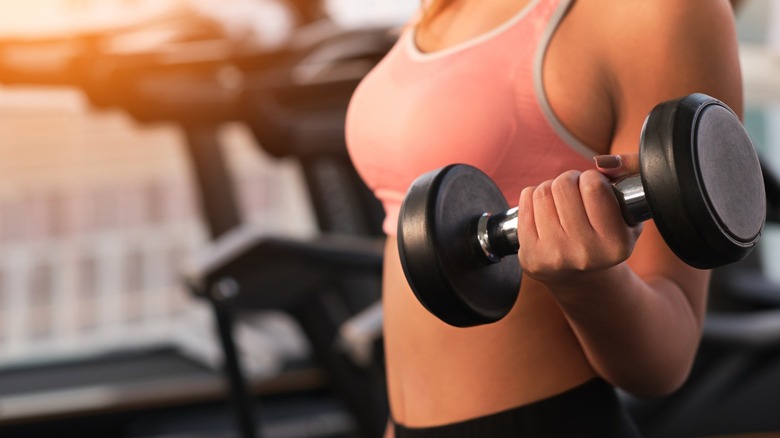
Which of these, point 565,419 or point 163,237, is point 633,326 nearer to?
point 565,419

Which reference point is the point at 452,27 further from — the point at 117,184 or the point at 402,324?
the point at 117,184

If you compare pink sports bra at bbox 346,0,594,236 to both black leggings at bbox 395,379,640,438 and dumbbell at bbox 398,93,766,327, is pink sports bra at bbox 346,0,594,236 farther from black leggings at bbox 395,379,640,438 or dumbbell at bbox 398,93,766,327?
black leggings at bbox 395,379,640,438

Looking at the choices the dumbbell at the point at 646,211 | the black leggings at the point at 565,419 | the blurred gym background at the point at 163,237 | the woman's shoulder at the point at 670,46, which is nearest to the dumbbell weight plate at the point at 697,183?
the dumbbell at the point at 646,211

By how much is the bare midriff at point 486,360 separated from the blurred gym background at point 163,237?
0.73 metres

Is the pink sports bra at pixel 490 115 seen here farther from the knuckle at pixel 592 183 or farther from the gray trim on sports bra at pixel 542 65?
the knuckle at pixel 592 183

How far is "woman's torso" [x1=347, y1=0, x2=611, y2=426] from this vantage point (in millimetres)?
644

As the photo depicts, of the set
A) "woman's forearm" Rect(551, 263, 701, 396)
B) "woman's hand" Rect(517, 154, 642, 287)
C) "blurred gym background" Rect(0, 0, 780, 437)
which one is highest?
"woman's hand" Rect(517, 154, 642, 287)

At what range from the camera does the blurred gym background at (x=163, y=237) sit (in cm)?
250

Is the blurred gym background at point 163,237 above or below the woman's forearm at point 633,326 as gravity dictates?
below

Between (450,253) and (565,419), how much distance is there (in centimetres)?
21

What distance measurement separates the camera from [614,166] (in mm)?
524

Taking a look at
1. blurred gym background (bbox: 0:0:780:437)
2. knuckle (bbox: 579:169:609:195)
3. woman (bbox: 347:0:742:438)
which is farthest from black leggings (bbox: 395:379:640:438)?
blurred gym background (bbox: 0:0:780:437)

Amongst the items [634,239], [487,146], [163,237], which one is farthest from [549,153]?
[163,237]

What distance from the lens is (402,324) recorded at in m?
0.76
